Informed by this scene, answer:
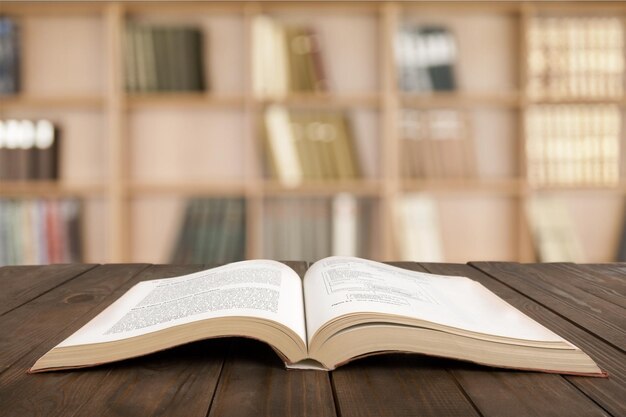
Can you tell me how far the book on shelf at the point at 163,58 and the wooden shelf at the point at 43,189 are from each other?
1.50ft

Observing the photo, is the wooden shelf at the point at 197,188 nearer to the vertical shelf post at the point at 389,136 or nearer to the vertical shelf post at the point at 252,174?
the vertical shelf post at the point at 252,174

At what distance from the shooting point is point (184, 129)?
113 inches

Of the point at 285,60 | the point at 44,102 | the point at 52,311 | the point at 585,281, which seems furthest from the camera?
the point at 44,102

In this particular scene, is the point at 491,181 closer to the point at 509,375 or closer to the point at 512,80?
the point at 512,80

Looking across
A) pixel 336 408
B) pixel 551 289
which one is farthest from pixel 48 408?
pixel 551 289

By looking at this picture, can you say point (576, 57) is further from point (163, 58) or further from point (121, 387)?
point (121, 387)

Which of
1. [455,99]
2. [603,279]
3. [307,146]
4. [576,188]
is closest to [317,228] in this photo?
[307,146]

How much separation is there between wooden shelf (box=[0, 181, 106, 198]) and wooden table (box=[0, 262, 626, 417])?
1977mm

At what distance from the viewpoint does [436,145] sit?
2668mm

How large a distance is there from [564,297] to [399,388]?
45 centimetres

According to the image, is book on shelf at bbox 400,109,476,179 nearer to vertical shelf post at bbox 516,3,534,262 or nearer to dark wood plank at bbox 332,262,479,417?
vertical shelf post at bbox 516,3,534,262

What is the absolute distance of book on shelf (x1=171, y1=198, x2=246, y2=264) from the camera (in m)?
2.63

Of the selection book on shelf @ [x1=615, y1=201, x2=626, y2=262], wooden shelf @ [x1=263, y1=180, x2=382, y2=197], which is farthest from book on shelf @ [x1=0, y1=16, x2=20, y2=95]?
book on shelf @ [x1=615, y1=201, x2=626, y2=262]

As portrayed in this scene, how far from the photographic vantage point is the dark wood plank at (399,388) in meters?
0.53
